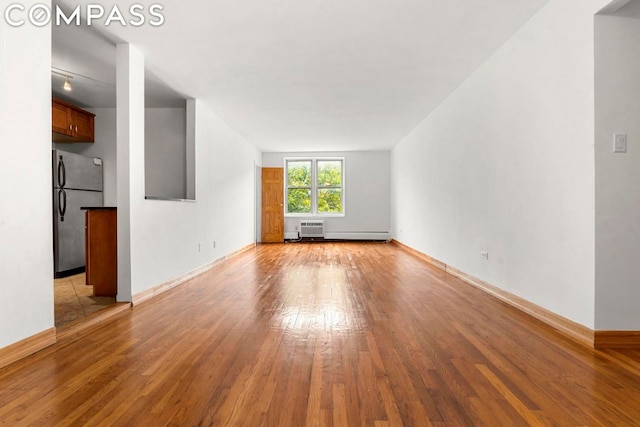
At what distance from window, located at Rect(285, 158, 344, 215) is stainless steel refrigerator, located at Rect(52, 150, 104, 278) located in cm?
578

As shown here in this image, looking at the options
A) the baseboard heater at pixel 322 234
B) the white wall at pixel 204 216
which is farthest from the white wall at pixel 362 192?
the white wall at pixel 204 216

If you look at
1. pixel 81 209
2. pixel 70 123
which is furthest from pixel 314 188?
pixel 81 209

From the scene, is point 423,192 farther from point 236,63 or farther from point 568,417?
point 568,417

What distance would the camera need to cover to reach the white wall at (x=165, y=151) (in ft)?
21.1

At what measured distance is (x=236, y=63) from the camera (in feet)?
14.2

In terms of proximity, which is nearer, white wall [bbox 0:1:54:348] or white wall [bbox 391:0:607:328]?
white wall [bbox 0:1:54:348]

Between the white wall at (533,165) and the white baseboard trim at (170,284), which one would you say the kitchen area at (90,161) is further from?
the white wall at (533,165)

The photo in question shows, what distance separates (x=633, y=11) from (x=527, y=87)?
923 millimetres

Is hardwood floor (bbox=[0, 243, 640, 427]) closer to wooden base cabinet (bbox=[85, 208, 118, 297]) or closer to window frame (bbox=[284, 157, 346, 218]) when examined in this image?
wooden base cabinet (bbox=[85, 208, 118, 297])

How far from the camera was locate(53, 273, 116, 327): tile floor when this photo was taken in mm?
3281

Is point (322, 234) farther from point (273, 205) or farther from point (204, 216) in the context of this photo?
point (204, 216)

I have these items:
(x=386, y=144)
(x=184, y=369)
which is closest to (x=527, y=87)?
(x=184, y=369)

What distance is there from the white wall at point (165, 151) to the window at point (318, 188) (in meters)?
4.92

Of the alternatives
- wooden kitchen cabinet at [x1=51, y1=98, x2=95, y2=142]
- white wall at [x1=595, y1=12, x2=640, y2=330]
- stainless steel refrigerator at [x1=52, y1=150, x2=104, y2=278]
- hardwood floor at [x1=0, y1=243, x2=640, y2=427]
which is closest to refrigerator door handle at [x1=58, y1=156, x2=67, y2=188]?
stainless steel refrigerator at [x1=52, y1=150, x2=104, y2=278]
